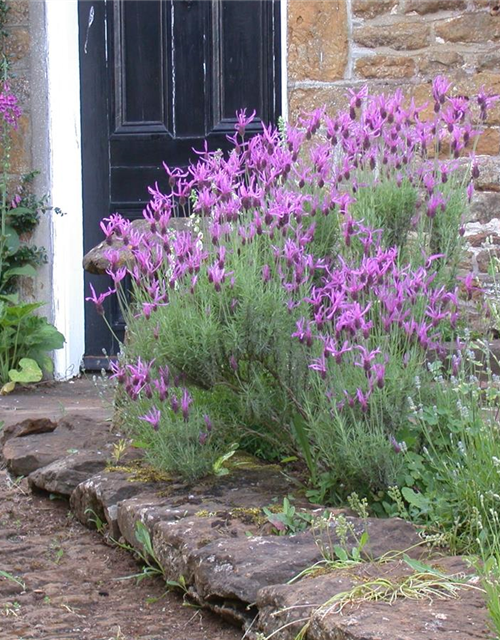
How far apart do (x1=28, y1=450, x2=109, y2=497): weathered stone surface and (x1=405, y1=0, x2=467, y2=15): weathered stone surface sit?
2880mm

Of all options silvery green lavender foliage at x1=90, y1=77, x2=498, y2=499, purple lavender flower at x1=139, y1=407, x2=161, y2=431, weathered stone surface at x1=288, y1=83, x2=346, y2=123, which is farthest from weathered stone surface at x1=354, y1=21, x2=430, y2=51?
purple lavender flower at x1=139, y1=407, x2=161, y2=431

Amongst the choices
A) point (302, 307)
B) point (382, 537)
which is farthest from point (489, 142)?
point (382, 537)

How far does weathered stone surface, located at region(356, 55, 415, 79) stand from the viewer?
204 inches

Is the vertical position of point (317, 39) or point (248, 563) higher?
point (317, 39)

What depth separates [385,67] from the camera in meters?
5.19

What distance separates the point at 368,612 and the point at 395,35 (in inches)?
150

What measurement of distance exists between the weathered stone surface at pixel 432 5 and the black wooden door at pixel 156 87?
90 centimetres

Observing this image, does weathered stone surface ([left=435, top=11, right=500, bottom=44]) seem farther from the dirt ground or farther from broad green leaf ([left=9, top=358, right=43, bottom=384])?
the dirt ground

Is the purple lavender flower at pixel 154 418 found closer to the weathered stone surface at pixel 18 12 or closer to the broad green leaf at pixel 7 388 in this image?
the broad green leaf at pixel 7 388

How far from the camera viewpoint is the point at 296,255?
2918 mm

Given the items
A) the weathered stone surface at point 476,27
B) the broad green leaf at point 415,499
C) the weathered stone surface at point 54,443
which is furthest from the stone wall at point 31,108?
the broad green leaf at point 415,499

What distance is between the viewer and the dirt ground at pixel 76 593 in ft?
7.93

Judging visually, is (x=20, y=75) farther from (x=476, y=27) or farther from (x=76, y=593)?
(x=76, y=593)

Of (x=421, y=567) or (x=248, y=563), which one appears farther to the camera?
(x=248, y=563)
